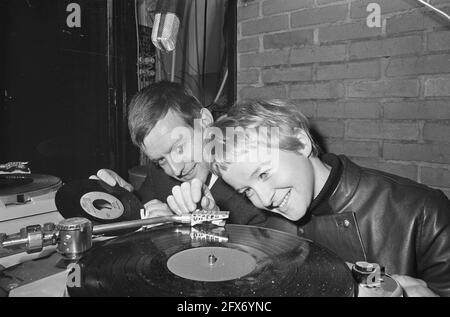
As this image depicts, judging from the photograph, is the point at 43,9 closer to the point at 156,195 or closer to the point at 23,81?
the point at 23,81

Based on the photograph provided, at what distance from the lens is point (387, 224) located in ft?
3.26

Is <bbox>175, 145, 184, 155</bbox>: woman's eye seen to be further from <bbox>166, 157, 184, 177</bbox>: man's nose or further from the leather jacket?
the leather jacket

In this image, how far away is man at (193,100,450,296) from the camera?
0.90 metres

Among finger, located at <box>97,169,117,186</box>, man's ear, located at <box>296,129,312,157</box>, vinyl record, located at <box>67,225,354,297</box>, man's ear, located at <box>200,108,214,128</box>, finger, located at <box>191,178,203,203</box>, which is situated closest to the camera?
vinyl record, located at <box>67,225,354,297</box>

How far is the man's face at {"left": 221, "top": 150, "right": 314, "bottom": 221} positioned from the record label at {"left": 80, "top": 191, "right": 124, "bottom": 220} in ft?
0.95

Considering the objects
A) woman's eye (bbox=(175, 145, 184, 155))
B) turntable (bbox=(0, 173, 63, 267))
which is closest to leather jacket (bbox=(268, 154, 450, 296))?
woman's eye (bbox=(175, 145, 184, 155))

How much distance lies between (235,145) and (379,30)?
0.87m

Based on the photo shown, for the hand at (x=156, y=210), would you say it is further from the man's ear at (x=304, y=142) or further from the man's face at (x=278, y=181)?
the man's ear at (x=304, y=142)

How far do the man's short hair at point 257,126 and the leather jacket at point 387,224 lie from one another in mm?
176

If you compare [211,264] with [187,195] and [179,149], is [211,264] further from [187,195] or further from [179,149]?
[179,149]

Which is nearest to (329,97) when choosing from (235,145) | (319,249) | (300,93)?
(300,93)

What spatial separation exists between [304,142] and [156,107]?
1.63 feet

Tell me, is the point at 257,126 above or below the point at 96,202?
above

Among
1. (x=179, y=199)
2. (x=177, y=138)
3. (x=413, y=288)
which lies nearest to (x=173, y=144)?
(x=177, y=138)
